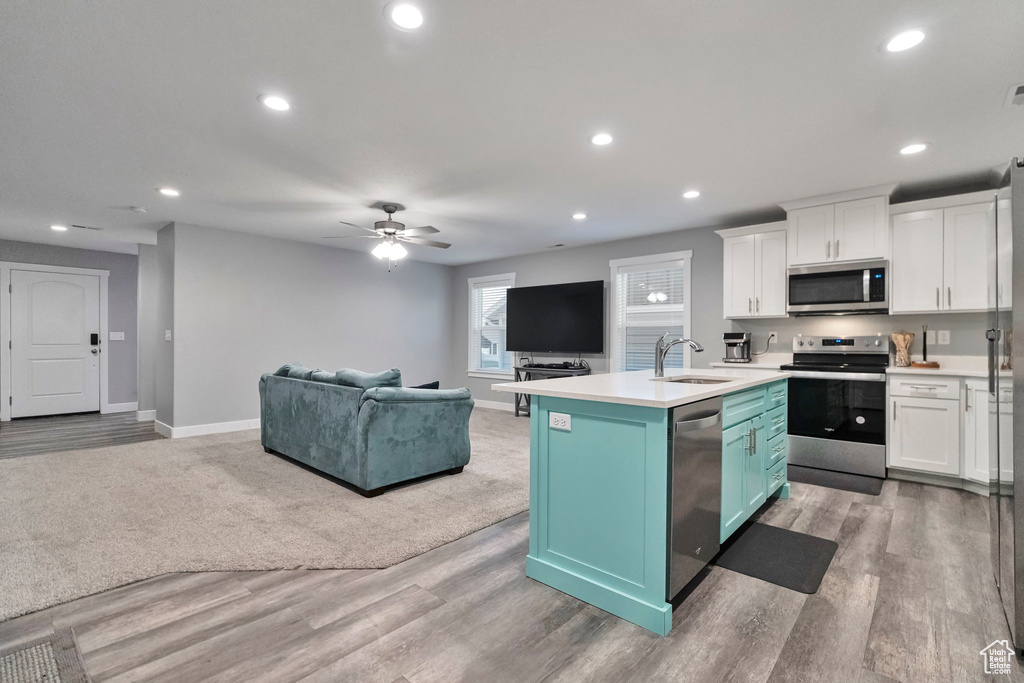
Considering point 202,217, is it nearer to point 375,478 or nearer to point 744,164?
point 375,478

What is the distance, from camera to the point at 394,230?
4816mm

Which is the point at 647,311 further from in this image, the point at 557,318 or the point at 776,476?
the point at 776,476

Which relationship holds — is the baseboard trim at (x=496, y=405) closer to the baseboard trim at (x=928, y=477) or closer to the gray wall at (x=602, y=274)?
the gray wall at (x=602, y=274)

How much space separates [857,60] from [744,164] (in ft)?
4.32

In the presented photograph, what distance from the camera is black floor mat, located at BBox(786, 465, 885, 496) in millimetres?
3742

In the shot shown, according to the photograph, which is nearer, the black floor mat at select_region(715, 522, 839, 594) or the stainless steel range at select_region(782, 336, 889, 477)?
the black floor mat at select_region(715, 522, 839, 594)

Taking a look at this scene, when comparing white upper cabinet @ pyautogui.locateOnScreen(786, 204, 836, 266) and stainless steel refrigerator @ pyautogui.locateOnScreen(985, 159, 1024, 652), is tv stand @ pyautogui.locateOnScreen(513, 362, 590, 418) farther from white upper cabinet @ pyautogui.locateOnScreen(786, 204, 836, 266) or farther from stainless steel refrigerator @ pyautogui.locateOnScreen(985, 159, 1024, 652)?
stainless steel refrigerator @ pyautogui.locateOnScreen(985, 159, 1024, 652)

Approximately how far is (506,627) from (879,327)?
4.45 m

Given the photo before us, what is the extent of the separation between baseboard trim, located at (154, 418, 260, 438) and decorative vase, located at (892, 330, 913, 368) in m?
6.97

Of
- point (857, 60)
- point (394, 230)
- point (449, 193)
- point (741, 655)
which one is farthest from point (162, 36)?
point (741, 655)

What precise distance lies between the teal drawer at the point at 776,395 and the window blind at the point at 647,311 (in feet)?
7.61

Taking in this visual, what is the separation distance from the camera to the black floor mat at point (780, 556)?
231cm

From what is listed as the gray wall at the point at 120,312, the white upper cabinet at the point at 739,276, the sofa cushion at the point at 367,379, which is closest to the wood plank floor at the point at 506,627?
the sofa cushion at the point at 367,379

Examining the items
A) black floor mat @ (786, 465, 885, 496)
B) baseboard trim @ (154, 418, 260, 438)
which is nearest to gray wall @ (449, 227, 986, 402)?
black floor mat @ (786, 465, 885, 496)
